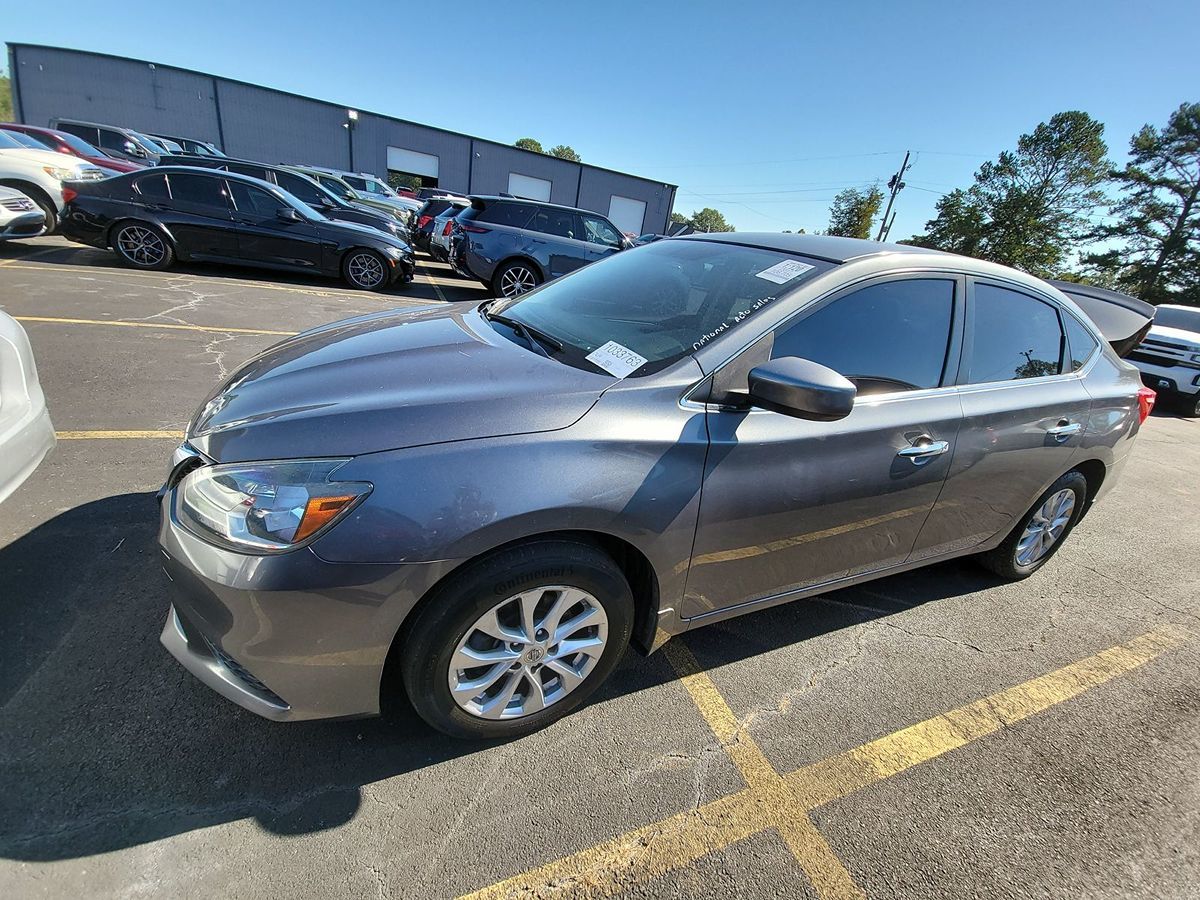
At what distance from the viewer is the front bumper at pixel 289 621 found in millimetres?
1530

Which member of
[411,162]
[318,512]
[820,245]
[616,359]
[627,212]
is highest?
[411,162]

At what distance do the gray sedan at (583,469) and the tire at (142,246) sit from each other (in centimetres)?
792

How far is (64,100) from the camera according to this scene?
108 ft

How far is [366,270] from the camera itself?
953 centimetres

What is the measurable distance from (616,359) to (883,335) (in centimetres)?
114

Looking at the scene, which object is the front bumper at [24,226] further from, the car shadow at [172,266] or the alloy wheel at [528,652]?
the alloy wheel at [528,652]

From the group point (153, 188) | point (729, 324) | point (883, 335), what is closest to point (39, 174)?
point (153, 188)

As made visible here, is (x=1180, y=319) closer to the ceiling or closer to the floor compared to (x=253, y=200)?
closer to the ceiling

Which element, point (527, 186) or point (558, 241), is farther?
point (527, 186)

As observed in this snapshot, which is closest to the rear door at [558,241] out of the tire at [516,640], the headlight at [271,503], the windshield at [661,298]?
the windshield at [661,298]

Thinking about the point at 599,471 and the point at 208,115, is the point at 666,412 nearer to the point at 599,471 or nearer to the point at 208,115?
the point at 599,471

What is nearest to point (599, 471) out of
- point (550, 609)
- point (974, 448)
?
point (550, 609)

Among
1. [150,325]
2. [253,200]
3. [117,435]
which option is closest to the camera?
[117,435]

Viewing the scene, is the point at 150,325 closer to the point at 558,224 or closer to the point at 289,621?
the point at 289,621
